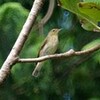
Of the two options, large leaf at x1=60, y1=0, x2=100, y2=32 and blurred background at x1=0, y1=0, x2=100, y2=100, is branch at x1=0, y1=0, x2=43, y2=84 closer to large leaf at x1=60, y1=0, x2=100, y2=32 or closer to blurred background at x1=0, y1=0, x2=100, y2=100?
large leaf at x1=60, y1=0, x2=100, y2=32

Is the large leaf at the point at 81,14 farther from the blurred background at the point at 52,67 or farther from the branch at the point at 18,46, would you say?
the blurred background at the point at 52,67

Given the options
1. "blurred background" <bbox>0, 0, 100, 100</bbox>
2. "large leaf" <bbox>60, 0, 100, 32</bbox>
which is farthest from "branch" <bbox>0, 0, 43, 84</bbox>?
"blurred background" <bbox>0, 0, 100, 100</bbox>

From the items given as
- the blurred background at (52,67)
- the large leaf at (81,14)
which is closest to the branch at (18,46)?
the large leaf at (81,14)

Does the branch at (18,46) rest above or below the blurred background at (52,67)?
above

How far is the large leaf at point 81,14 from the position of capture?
0.73 metres

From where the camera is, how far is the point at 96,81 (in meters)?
3.34

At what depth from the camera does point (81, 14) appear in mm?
753

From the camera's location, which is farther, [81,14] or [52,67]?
[52,67]

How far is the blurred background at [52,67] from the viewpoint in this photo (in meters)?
2.96

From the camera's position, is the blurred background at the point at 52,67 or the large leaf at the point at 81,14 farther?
the blurred background at the point at 52,67

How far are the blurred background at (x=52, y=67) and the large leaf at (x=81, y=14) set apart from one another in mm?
2064

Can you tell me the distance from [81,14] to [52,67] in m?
2.52

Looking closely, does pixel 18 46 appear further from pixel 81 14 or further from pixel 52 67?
pixel 52 67

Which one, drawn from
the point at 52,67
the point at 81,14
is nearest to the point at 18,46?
the point at 81,14
